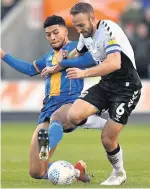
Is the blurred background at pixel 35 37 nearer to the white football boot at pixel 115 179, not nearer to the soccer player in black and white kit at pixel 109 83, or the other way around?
the white football boot at pixel 115 179

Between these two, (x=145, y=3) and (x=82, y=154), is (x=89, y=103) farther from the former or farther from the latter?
(x=145, y=3)

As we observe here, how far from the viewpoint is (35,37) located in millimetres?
26891

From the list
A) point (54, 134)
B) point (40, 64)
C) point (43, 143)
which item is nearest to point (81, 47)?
point (40, 64)

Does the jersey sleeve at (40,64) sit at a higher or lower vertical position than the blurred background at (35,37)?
higher

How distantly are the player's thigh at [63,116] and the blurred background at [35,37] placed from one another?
44.8ft

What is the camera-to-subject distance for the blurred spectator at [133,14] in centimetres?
2538

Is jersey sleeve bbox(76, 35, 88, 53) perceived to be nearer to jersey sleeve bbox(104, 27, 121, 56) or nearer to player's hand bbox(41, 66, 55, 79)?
player's hand bbox(41, 66, 55, 79)

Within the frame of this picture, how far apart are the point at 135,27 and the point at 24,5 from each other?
385 centimetres

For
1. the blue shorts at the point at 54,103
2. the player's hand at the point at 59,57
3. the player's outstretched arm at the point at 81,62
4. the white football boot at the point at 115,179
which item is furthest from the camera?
the blue shorts at the point at 54,103

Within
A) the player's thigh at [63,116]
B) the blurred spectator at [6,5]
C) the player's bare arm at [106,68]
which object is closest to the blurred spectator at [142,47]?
the blurred spectator at [6,5]

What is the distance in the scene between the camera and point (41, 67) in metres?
11.4

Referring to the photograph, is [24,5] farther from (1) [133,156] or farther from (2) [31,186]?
(2) [31,186]

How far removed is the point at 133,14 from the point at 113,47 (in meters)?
16.0

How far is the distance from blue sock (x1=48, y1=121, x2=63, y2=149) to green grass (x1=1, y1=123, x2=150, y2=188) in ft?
1.77
